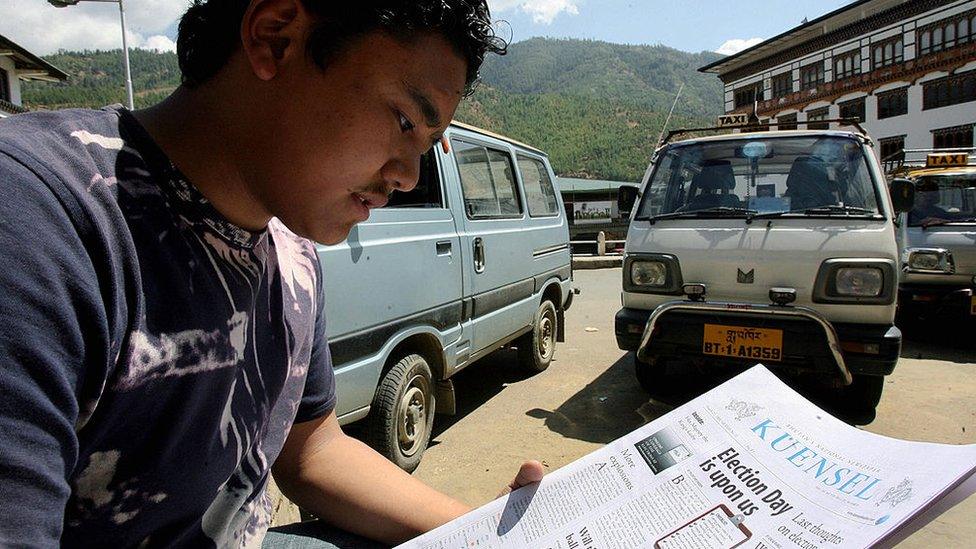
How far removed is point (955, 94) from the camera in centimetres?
2559

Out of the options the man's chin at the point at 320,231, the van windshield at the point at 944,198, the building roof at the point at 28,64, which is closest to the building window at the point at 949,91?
the van windshield at the point at 944,198

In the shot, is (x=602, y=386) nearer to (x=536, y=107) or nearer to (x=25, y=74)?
(x=25, y=74)

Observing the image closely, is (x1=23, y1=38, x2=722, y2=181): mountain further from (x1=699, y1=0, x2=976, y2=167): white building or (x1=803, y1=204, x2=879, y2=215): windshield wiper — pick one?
(x1=699, y1=0, x2=976, y2=167): white building

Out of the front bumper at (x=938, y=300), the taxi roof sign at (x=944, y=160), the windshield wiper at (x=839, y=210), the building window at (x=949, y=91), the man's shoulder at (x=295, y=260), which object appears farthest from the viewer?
the building window at (x=949, y=91)

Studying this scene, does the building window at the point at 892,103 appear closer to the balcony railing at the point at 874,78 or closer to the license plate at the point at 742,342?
the balcony railing at the point at 874,78

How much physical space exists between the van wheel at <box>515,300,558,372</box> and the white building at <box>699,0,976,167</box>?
22393 mm

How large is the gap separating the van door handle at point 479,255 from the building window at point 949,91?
98.2 feet

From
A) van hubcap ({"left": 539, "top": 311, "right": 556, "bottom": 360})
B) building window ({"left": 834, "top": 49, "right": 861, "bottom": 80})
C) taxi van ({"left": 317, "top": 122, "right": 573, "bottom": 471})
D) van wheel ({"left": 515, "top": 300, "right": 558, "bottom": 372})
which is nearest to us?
taxi van ({"left": 317, "top": 122, "right": 573, "bottom": 471})

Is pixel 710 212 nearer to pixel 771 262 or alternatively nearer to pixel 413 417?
pixel 771 262

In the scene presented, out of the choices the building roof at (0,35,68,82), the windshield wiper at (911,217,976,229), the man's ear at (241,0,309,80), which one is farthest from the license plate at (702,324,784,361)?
the building roof at (0,35,68,82)

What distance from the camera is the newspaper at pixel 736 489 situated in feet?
3.13

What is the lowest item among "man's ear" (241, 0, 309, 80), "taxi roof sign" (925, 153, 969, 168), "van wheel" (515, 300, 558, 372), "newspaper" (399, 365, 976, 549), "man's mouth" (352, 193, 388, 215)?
"van wheel" (515, 300, 558, 372)

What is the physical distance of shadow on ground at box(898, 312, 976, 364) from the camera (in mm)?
5746

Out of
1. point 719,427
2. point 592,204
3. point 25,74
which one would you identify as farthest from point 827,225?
point 25,74
